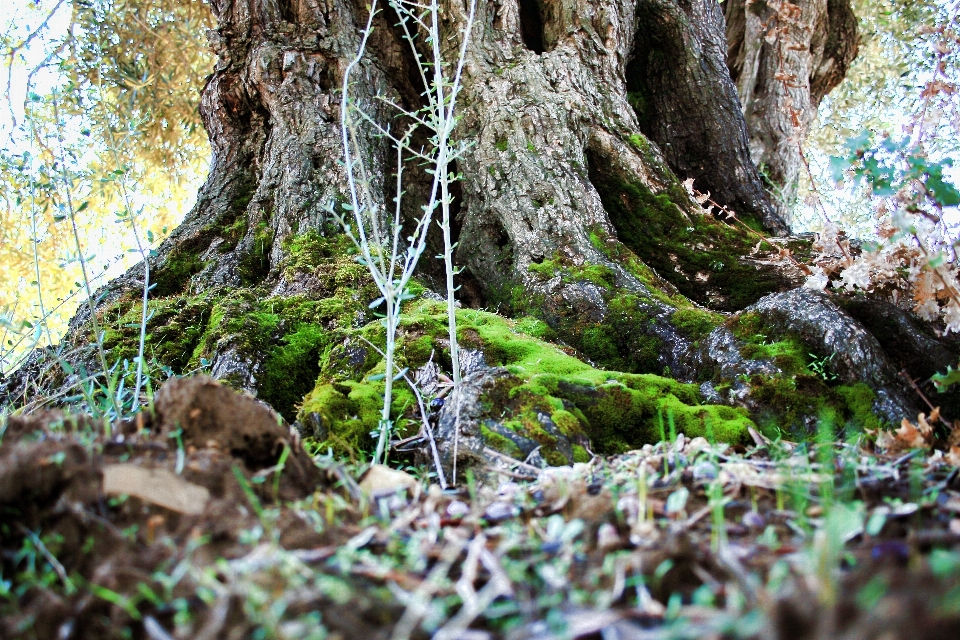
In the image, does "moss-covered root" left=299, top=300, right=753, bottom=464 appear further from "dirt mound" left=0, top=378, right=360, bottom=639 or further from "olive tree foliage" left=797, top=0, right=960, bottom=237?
"olive tree foliage" left=797, top=0, right=960, bottom=237

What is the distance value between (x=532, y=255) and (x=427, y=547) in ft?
10.2

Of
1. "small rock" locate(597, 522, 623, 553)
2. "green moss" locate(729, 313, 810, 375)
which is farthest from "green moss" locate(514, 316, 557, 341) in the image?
"small rock" locate(597, 522, 623, 553)

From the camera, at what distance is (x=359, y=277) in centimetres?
405

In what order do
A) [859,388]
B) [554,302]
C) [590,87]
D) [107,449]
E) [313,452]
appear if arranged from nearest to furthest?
[107,449] → [313,452] → [859,388] → [554,302] → [590,87]

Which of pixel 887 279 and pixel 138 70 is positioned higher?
pixel 138 70

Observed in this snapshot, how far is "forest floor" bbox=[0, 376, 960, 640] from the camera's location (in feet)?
3.26

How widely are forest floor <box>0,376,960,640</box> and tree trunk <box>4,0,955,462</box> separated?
0.56 meters

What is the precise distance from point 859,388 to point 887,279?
1.83ft

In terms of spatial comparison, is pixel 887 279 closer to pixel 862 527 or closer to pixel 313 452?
Result: pixel 862 527

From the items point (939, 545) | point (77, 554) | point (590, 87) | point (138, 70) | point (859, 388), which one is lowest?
point (859, 388)

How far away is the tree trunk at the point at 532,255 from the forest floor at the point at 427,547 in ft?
1.82

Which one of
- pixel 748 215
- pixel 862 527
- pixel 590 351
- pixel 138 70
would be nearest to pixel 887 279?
pixel 590 351

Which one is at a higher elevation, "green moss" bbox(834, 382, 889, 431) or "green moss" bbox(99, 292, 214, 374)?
"green moss" bbox(99, 292, 214, 374)

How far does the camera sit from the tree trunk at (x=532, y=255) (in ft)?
9.45
